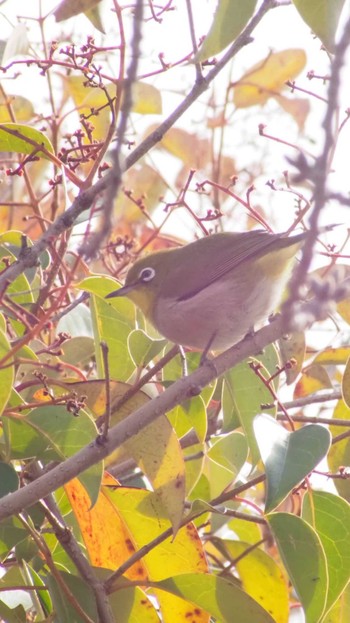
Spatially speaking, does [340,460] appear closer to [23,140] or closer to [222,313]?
[222,313]

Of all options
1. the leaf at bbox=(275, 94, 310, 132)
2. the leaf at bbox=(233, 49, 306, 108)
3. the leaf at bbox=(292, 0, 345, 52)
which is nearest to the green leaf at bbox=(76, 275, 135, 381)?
the leaf at bbox=(292, 0, 345, 52)

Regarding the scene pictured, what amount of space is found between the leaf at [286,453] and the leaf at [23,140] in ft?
3.53

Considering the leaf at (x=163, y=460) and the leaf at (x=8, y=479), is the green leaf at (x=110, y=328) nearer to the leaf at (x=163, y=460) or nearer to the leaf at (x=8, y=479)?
the leaf at (x=163, y=460)

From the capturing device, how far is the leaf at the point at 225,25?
2520 millimetres

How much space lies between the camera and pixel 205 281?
13.6ft

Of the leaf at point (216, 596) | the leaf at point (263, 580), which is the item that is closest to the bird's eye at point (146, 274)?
the leaf at point (263, 580)

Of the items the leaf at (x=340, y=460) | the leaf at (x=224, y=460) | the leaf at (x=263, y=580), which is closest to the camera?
the leaf at (x=224, y=460)

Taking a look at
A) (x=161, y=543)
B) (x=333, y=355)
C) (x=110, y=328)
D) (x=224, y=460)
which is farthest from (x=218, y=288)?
(x=161, y=543)

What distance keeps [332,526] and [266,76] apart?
3.37 m

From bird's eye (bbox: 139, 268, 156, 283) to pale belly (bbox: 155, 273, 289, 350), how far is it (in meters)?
0.26

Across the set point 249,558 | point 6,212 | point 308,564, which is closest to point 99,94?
point 6,212

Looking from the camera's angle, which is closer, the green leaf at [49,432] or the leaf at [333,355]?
the green leaf at [49,432]

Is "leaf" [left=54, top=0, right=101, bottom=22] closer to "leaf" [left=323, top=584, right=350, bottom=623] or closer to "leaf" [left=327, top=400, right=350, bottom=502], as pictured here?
"leaf" [left=327, top=400, right=350, bottom=502]

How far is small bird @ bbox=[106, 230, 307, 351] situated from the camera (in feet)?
12.8
